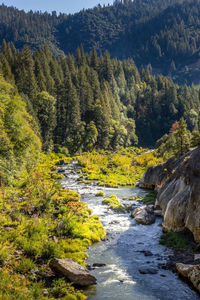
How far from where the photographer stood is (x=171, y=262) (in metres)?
19.3

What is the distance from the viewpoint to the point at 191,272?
1667cm

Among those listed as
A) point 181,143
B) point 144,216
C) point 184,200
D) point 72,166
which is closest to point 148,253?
point 184,200

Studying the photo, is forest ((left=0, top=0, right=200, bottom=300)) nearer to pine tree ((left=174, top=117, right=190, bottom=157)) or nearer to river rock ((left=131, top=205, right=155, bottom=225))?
pine tree ((left=174, top=117, right=190, bottom=157))

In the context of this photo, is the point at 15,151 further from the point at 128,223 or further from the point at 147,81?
the point at 147,81

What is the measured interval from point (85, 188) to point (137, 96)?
332ft

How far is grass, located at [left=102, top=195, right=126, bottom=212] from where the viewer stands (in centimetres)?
3308

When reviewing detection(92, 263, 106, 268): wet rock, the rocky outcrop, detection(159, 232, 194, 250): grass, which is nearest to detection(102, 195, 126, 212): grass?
detection(159, 232, 194, 250): grass

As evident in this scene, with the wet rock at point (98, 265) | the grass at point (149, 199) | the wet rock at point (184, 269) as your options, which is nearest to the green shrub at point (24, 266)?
the wet rock at point (98, 265)

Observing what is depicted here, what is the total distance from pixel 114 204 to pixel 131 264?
51.1 feet

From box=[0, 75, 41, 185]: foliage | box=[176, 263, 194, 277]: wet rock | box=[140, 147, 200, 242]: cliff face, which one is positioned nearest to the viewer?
box=[176, 263, 194, 277]: wet rock

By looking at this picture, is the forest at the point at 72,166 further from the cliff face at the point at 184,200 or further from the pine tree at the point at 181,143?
the cliff face at the point at 184,200

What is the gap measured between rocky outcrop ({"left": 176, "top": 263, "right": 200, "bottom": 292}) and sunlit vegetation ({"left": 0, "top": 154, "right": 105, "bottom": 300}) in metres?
6.87

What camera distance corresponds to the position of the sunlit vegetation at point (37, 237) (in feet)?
49.2

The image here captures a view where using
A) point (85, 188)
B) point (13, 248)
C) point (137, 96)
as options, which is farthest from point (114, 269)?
point (137, 96)
